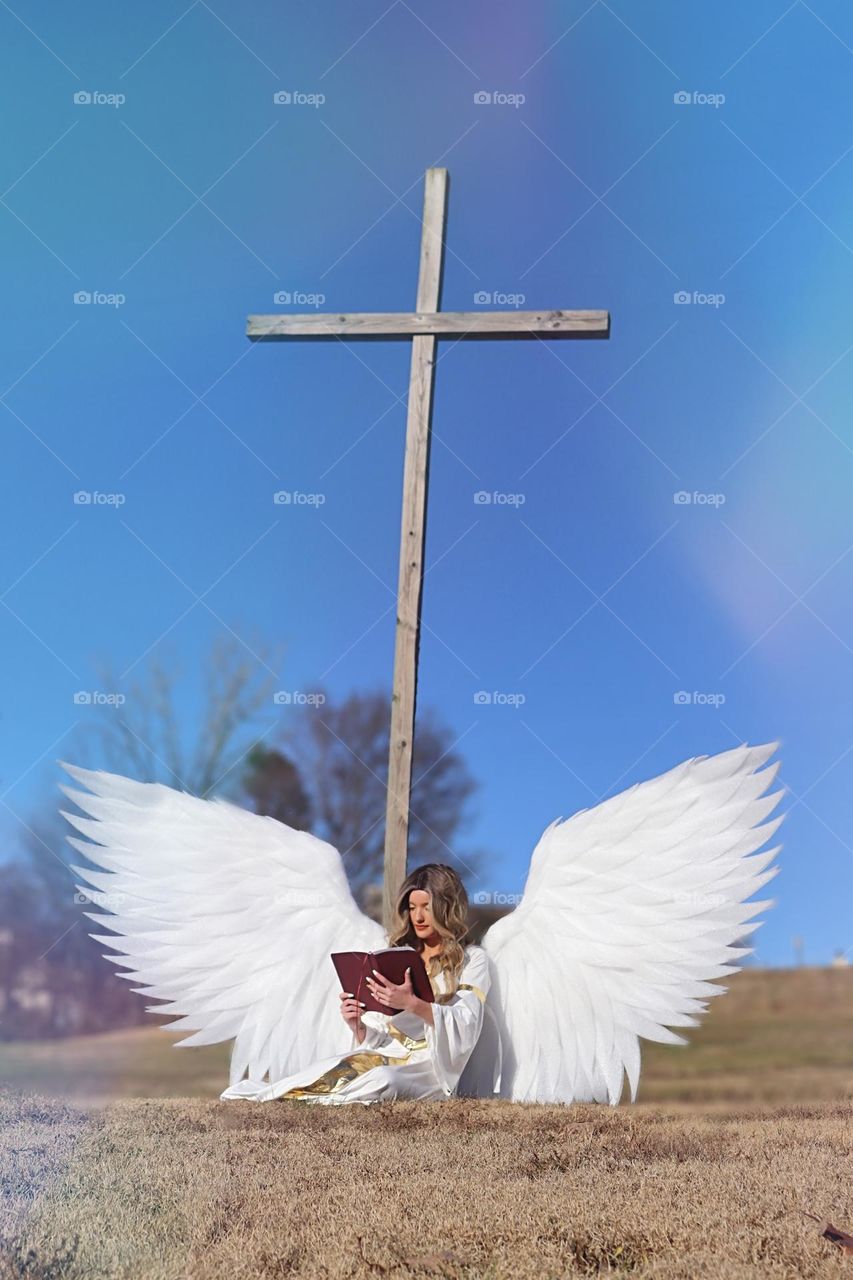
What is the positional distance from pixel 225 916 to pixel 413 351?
3.32m

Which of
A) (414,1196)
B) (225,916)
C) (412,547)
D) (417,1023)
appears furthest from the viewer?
(412,547)

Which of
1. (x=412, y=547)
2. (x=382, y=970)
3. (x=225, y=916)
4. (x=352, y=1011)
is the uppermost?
(x=412, y=547)

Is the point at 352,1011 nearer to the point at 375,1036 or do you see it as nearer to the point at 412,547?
the point at 375,1036

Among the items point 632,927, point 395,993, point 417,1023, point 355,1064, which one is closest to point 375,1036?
point 355,1064

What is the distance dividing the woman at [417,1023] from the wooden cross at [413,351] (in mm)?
436

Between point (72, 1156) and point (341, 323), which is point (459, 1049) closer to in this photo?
point (72, 1156)

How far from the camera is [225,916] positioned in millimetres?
6766

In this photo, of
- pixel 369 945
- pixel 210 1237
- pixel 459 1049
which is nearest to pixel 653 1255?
pixel 210 1237

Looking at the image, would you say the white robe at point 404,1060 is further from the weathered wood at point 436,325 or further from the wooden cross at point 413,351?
the weathered wood at point 436,325

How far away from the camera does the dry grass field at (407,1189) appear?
2729 mm

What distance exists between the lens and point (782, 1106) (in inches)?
235

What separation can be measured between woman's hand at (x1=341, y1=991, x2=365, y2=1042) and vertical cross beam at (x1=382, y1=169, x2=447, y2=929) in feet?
2.15

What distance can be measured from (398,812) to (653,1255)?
415 cm

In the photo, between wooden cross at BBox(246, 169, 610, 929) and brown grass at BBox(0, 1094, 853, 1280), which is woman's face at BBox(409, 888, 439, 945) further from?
brown grass at BBox(0, 1094, 853, 1280)
